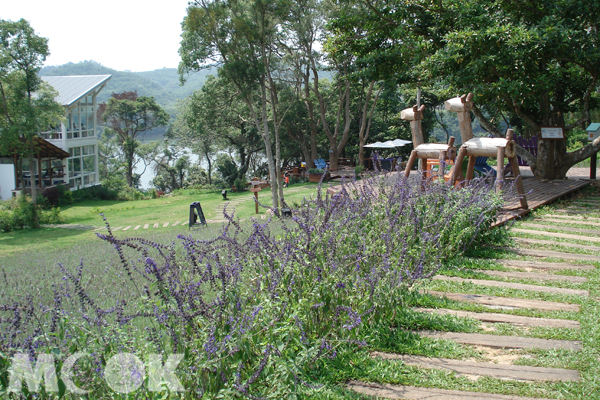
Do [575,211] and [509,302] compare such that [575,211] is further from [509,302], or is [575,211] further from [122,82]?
[122,82]

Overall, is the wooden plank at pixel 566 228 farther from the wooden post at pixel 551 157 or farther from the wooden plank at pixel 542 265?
the wooden post at pixel 551 157

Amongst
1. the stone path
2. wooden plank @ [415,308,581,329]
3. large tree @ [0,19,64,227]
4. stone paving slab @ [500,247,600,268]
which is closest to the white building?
large tree @ [0,19,64,227]

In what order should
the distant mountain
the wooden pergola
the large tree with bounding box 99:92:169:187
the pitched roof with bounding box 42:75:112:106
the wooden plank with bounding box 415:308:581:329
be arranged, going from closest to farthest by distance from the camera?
the wooden plank with bounding box 415:308:581:329 → the wooden pergola → the pitched roof with bounding box 42:75:112:106 → the large tree with bounding box 99:92:169:187 → the distant mountain

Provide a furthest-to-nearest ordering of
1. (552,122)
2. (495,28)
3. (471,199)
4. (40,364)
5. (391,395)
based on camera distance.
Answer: (552,122)
(495,28)
(471,199)
(391,395)
(40,364)

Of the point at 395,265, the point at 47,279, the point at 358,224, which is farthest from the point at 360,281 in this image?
the point at 47,279

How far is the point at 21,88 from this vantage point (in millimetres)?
18031

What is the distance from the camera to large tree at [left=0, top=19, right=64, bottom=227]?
56.8ft

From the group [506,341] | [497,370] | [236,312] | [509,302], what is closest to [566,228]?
[509,302]

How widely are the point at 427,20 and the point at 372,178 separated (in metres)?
6.87

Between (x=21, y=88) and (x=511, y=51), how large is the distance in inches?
699

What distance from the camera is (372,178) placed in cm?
619

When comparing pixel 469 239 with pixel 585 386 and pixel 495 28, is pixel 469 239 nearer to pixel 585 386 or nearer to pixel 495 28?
pixel 585 386

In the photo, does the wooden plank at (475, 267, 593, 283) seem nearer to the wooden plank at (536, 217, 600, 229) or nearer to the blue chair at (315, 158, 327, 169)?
the wooden plank at (536, 217, 600, 229)

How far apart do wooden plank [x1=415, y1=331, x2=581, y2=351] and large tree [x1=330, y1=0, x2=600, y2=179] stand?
7.00 m
